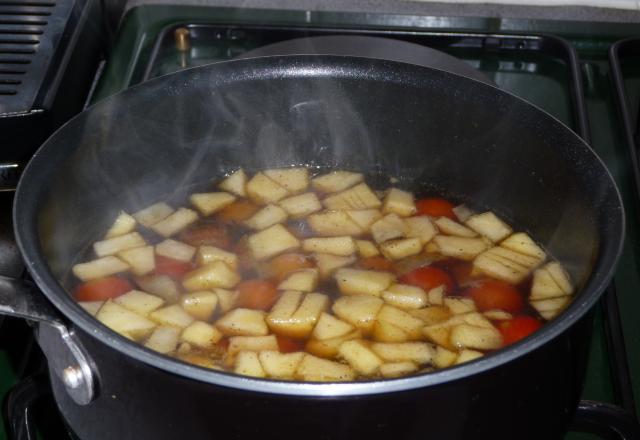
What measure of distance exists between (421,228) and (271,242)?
0.30 m

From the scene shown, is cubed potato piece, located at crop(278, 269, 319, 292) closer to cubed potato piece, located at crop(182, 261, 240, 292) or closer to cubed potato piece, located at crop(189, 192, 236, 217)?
cubed potato piece, located at crop(182, 261, 240, 292)

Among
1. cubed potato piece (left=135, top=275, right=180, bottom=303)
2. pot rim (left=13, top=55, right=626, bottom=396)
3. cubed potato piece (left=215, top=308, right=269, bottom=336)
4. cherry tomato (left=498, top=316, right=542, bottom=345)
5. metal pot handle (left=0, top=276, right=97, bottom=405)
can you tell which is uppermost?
pot rim (left=13, top=55, right=626, bottom=396)

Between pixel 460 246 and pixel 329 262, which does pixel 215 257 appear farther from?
pixel 460 246

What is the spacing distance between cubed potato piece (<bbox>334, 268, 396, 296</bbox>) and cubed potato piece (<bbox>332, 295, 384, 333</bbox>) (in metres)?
0.03

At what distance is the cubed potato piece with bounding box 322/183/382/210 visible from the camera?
5.61ft

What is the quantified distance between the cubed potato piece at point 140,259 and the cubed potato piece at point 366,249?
389 mm

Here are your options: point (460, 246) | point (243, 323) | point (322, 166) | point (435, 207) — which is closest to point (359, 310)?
point (243, 323)

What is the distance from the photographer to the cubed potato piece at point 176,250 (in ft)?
5.17

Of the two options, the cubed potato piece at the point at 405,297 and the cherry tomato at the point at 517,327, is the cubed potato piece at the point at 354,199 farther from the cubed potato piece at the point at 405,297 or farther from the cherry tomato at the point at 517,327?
the cherry tomato at the point at 517,327

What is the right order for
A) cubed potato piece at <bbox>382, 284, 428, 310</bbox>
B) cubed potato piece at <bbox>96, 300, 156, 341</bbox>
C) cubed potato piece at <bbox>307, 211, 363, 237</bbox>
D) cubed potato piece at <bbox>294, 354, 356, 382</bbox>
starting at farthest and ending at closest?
cubed potato piece at <bbox>307, 211, 363, 237</bbox>, cubed potato piece at <bbox>382, 284, 428, 310</bbox>, cubed potato piece at <bbox>96, 300, 156, 341</bbox>, cubed potato piece at <bbox>294, 354, 356, 382</bbox>

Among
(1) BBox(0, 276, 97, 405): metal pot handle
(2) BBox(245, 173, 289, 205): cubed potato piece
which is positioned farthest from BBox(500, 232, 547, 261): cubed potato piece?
(1) BBox(0, 276, 97, 405): metal pot handle

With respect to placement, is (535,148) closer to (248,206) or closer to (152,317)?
(248,206)

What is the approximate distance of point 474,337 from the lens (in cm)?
134

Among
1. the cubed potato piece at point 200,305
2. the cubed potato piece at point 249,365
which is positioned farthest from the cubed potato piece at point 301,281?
the cubed potato piece at point 249,365
